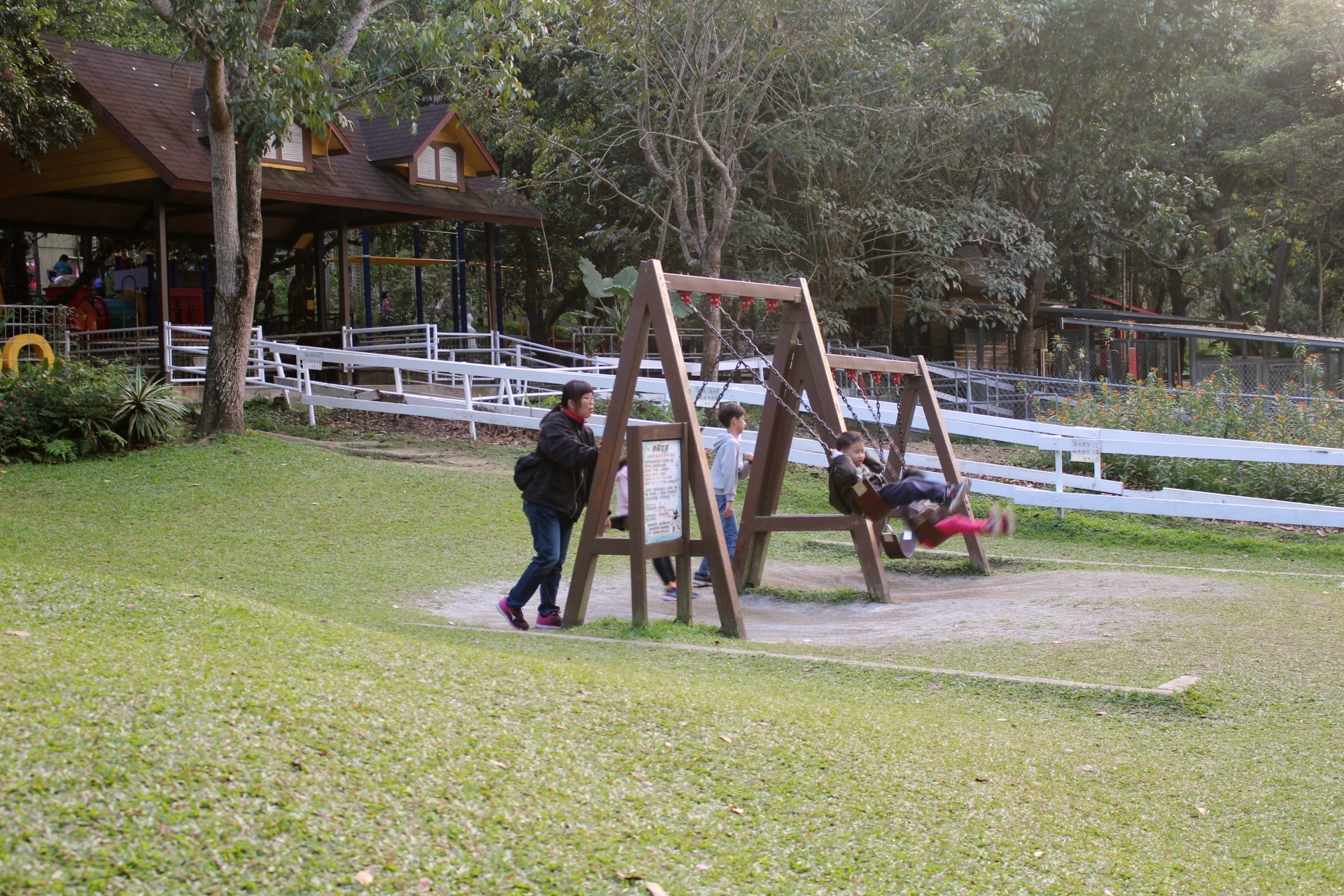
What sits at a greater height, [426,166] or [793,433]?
[426,166]

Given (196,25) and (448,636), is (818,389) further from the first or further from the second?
(196,25)

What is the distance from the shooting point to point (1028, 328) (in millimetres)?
30609

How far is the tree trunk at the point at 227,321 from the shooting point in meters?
15.2

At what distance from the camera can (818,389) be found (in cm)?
923

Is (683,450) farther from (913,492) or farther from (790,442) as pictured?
(790,442)

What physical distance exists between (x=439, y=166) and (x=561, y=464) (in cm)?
1713

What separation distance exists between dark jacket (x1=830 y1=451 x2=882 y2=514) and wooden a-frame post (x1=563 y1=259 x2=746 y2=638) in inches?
36.1

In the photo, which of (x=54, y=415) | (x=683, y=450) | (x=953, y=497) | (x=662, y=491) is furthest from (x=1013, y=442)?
(x=54, y=415)

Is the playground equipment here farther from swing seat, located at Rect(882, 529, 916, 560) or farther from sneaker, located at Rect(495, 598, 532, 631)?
sneaker, located at Rect(495, 598, 532, 631)

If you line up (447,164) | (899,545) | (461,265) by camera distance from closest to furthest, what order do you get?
(899,545) < (447,164) < (461,265)

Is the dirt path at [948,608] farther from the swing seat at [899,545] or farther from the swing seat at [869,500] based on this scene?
the swing seat at [869,500]

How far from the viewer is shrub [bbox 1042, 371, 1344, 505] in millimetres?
12742

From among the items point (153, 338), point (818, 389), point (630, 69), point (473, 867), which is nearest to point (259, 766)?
point (473, 867)

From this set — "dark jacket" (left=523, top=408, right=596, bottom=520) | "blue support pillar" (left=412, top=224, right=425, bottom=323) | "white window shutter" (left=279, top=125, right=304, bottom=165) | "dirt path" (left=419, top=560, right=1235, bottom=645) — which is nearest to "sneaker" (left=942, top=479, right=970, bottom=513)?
"dirt path" (left=419, top=560, right=1235, bottom=645)
